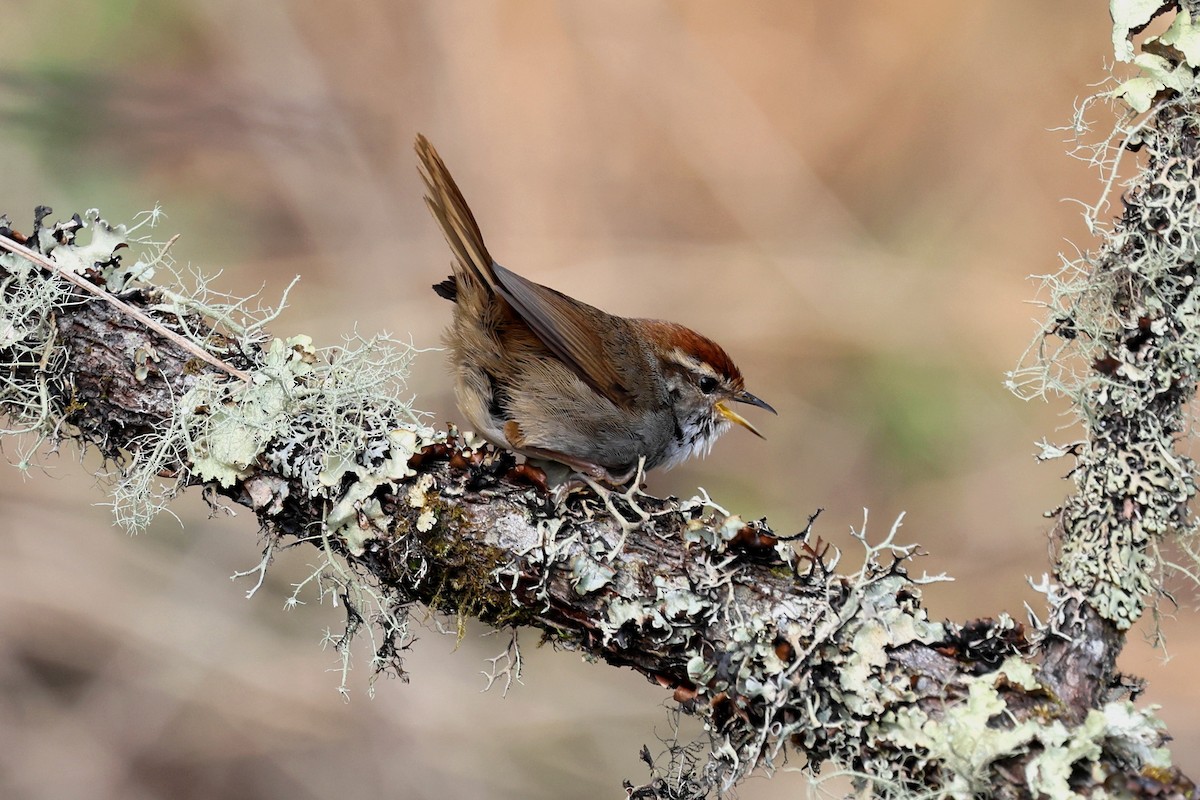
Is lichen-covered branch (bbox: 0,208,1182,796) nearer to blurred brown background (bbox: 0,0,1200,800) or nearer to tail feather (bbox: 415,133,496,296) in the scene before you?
tail feather (bbox: 415,133,496,296)

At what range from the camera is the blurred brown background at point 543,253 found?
462 cm

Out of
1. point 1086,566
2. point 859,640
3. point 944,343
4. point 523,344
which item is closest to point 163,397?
point 523,344

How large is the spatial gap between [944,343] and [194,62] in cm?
420

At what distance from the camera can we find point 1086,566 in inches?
77.3

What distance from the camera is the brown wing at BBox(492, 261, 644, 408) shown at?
329 cm

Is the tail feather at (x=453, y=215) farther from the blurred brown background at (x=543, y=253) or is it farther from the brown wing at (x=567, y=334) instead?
the blurred brown background at (x=543, y=253)

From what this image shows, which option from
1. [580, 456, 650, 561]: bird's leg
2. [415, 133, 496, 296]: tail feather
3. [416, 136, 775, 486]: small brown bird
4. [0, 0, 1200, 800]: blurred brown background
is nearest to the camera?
[580, 456, 650, 561]: bird's leg

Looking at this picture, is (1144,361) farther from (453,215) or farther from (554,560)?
(453,215)

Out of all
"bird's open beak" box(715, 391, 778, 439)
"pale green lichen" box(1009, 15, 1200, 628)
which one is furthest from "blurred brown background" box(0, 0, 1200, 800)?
"pale green lichen" box(1009, 15, 1200, 628)

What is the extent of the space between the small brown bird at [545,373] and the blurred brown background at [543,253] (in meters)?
1.60

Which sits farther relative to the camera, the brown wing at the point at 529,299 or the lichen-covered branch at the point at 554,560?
the brown wing at the point at 529,299

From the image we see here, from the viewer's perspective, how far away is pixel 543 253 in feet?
18.3

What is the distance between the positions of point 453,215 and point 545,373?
0.58m

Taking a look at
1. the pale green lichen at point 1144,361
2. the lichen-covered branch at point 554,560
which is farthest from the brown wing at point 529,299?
the pale green lichen at point 1144,361
